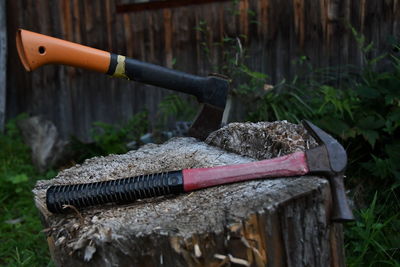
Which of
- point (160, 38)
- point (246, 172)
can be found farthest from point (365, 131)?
point (160, 38)

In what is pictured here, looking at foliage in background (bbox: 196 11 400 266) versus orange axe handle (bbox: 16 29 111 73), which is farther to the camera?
foliage in background (bbox: 196 11 400 266)

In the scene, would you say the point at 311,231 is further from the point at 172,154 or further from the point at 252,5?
the point at 252,5

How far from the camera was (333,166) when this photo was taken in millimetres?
1561

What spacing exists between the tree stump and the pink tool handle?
0.08 ft

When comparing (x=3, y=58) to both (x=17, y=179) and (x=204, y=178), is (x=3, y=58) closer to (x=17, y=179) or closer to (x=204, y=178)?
(x=17, y=179)

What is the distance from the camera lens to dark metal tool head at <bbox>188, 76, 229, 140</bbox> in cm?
240

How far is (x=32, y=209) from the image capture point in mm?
3596

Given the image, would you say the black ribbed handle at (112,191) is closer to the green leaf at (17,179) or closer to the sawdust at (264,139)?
the sawdust at (264,139)

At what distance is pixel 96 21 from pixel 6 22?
1.26 m

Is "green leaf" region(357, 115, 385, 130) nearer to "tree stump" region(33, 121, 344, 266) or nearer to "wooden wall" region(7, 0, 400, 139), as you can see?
"wooden wall" region(7, 0, 400, 139)

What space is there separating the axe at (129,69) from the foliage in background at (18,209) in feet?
3.91

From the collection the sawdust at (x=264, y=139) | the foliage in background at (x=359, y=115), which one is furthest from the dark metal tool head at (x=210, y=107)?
the foliage in background at (x=359, y=115)

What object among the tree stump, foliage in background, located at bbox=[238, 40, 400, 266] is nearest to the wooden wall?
foliage in background, located at bbox=[238, 40, 400, 266]

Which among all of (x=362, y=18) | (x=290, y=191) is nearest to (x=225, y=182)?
(x=290, y=191)
